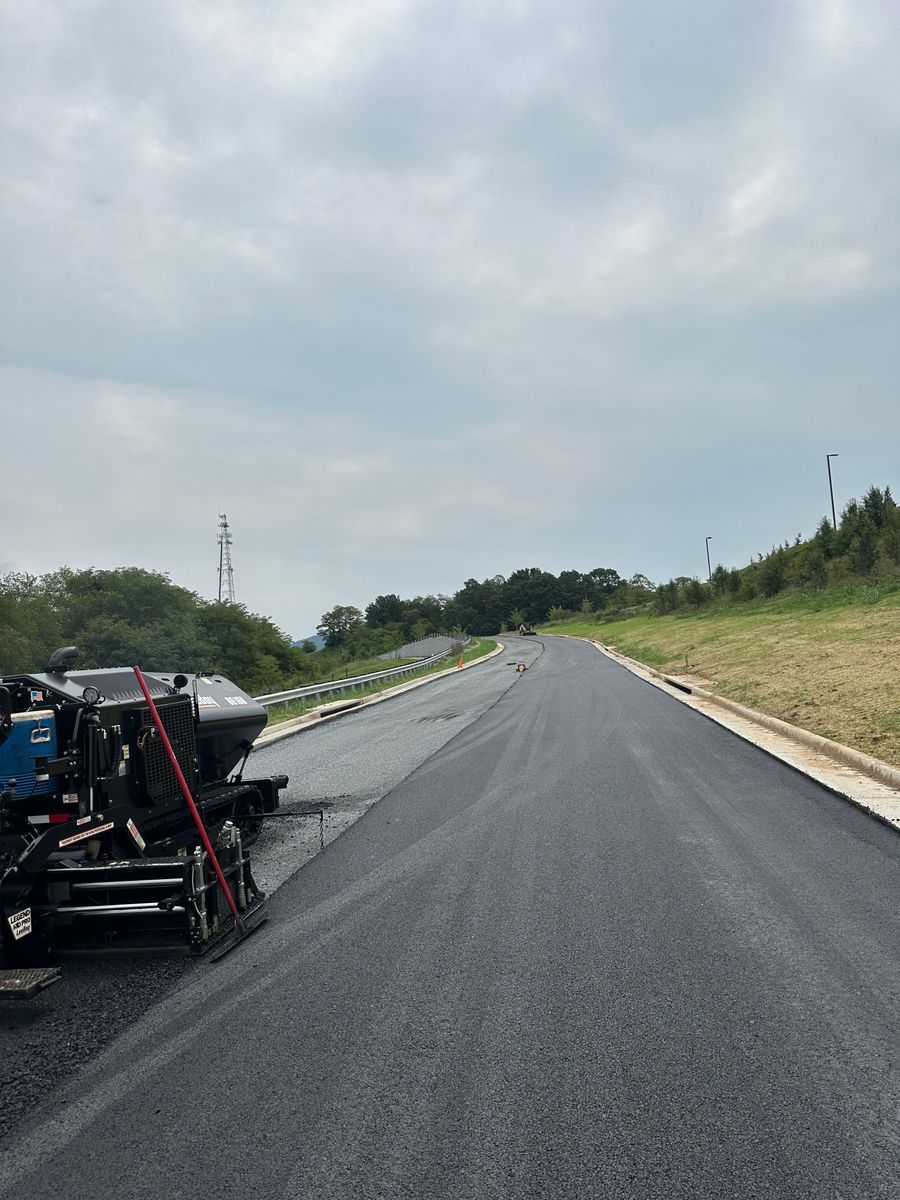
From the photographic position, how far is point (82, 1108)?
3.29m

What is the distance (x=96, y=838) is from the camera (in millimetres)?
5180

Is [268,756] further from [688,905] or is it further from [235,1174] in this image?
[235,1174]

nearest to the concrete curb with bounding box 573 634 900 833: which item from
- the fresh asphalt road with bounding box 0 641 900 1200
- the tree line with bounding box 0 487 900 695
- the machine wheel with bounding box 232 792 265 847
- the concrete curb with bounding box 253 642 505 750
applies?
the fresh asphalt road with bounding box 0 641 900 1200

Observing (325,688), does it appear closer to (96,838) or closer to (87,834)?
(96,838)

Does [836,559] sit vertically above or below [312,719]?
above

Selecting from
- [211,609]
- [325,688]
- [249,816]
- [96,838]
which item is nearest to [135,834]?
[96,838]

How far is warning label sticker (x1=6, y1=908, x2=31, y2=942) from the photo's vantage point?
4.45m

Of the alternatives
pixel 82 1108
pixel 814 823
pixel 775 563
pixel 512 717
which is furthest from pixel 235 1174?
pixel 775 563

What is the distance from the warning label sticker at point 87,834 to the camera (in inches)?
191

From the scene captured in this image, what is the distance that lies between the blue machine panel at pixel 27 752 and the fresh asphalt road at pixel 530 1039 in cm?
154

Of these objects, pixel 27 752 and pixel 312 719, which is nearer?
pixel 27 752

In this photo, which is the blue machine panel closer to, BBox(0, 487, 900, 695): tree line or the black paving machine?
the black paving machine

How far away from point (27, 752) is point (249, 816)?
3109 millimetres

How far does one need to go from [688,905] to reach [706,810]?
273 cm
